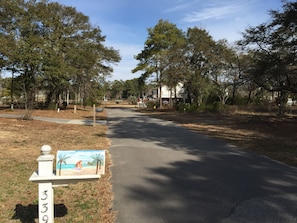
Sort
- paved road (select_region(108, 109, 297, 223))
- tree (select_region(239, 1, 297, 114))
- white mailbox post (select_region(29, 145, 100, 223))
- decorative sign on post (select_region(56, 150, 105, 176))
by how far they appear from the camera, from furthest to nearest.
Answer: tree (select_region(239, 1, 297, 114)), paved road (select_region(108, 109, 297, 223)), decorative sign on post (select_region(56, 150, 105, 176)), white mailbox post (select_region(29, 145, 100, 223))

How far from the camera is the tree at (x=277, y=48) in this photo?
699 inches

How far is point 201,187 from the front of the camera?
580cm

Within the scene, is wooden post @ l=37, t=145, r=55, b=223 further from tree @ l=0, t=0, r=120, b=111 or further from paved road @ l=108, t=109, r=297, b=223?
tree @ l=0, t=0, r=120, b=111

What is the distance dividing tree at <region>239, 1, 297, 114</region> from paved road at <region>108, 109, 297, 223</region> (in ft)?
35.9

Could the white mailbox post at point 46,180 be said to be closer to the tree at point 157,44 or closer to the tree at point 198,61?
the tree at point 198,61

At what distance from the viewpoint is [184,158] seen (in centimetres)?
871

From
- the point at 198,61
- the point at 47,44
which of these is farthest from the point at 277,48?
the point at 47,44

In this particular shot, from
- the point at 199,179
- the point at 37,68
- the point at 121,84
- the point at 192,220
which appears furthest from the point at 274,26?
the point at 121,84

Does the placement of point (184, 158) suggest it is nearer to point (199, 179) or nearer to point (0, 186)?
point (199, 179)

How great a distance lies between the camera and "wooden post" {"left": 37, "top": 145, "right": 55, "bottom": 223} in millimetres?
3836

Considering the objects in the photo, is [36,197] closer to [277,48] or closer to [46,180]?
[46,180]

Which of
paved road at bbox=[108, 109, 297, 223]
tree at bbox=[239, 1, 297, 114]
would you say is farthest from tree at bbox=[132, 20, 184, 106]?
paved road at bbox=[108, 109, 297, 223]

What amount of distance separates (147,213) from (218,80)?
34097mm

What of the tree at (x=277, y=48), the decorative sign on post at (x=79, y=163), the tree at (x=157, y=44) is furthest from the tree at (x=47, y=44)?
the decorative sign on post at (x=79, y=163)
